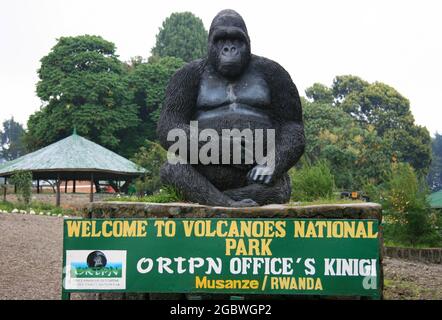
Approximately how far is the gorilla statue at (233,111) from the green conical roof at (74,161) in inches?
707

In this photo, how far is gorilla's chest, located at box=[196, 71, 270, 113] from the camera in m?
6.10

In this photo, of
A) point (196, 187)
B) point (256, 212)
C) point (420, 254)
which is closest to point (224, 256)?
point (256, 212)

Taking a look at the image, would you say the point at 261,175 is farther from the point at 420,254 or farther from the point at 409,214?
the point at 409,214

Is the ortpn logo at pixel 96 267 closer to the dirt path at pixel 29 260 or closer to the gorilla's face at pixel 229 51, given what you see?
the dirt path at pixel 29 260

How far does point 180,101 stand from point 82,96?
26.8m

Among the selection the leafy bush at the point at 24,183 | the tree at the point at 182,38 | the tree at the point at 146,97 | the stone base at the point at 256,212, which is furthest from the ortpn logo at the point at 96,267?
the tree at the point at 182,38

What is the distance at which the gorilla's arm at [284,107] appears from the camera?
6.16 meters

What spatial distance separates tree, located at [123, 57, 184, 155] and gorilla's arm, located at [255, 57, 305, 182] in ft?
91.6

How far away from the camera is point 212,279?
15.1 ft

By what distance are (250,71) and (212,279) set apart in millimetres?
2479

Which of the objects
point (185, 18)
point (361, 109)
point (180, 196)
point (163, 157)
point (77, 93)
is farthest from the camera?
point (185, 18)
